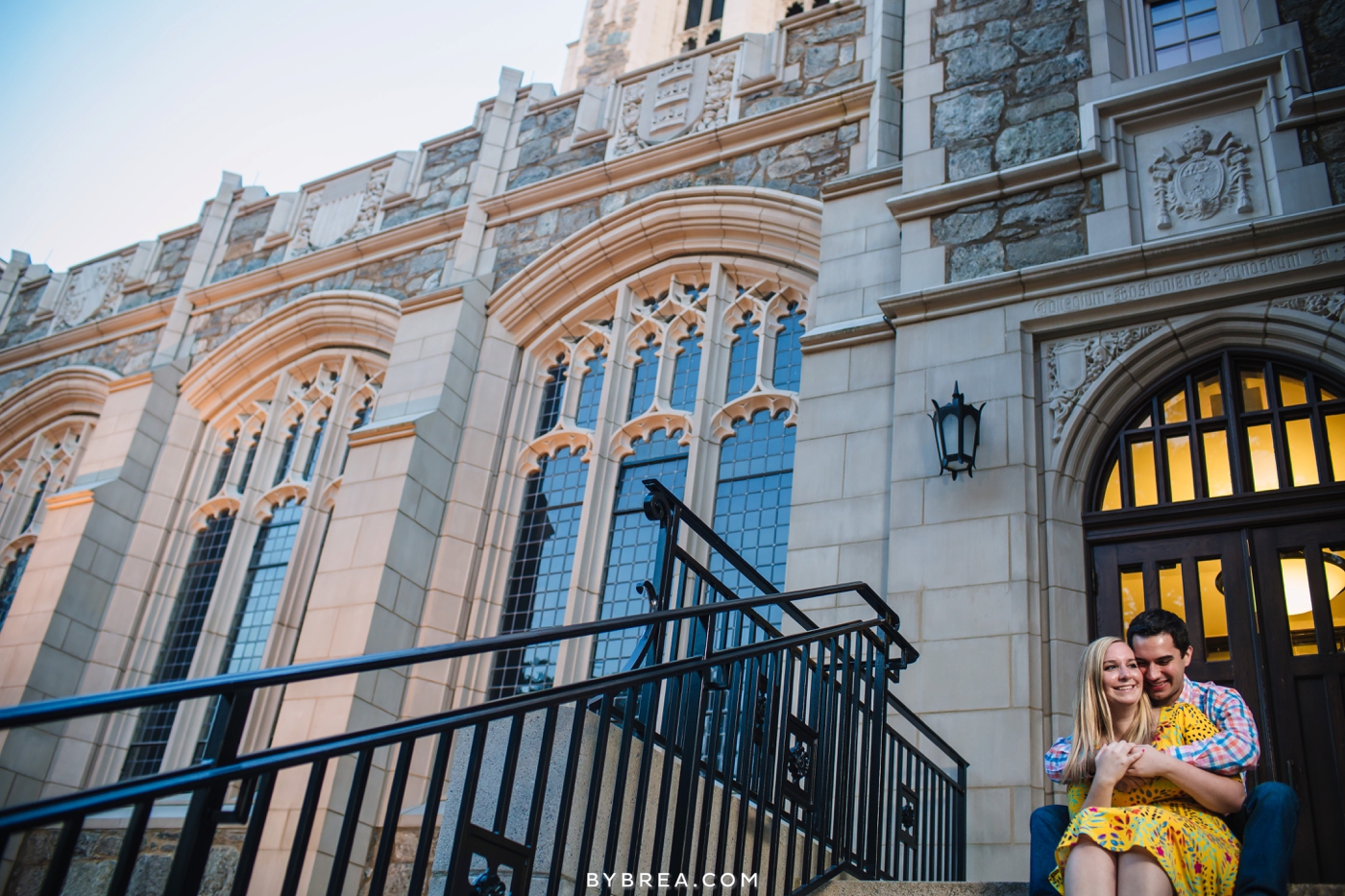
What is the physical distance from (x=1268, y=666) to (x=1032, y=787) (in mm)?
1224

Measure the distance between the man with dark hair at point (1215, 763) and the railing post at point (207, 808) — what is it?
2.07 metres

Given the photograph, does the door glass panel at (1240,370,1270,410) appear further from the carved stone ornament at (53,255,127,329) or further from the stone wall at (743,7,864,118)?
the carved stone ornament at (53,255,127,329)

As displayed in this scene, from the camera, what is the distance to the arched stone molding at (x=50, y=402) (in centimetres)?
1208

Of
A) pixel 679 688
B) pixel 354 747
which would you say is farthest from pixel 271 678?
pixel 679 688

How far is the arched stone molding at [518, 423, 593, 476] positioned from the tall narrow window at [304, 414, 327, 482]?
2370 mm

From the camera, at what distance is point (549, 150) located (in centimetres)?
1032

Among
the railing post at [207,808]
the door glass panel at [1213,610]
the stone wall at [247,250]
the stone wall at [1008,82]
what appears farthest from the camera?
the stone wall at [247,250]

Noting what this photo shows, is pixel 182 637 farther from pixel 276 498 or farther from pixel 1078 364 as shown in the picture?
pixel 1078 364

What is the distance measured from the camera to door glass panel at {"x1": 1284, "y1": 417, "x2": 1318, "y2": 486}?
5281 millimetres

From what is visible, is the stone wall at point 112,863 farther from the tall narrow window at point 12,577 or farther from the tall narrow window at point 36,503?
the tall narrow window at point 36,503

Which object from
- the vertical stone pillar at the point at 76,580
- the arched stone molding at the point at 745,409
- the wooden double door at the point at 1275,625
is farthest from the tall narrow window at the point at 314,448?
the wooden double door at the point at 1275,625

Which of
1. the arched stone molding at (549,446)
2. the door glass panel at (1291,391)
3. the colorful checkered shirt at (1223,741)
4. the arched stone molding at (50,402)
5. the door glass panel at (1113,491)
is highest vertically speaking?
the arched stone molding at (50,402)

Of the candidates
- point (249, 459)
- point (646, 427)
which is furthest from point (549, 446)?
point (249, 459)

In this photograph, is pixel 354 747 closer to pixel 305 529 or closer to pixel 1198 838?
pixel 1198 838
